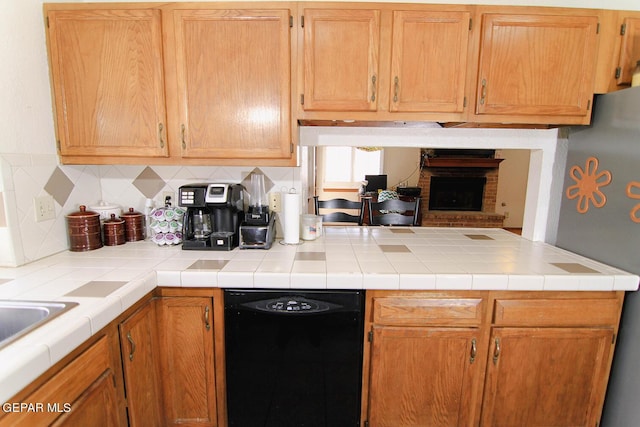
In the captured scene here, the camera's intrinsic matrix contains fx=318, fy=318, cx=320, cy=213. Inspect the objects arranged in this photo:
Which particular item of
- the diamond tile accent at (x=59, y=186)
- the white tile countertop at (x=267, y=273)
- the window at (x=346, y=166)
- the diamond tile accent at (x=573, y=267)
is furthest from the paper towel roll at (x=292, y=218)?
the window at (x=346, y=166)

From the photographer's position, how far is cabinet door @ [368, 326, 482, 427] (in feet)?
4.47

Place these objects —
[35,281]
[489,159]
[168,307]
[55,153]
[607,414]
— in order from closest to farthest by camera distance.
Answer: [35,281]
[168,307]
[607,414]
[55,153]
[489,159]

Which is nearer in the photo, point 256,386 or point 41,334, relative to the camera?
point 41,334

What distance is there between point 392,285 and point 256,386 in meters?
0.75

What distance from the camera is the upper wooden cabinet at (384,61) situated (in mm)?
1457

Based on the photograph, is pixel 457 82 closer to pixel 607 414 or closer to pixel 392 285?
pixel 392 285

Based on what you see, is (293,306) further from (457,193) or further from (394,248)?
(457,193)

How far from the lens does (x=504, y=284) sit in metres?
1.31

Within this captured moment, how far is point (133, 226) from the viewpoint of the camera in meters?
1.78

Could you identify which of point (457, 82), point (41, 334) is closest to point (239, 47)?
point (457, 82)

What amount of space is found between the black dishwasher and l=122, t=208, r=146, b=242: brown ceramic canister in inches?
32.1

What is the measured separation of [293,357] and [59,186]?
141cm

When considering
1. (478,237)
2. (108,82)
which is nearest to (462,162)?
(478,237)

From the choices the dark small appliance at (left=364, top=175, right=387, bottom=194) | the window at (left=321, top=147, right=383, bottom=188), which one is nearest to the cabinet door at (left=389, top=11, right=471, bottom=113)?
the dark small appliance at (left=364, top=175, right=387, bottom=194)
